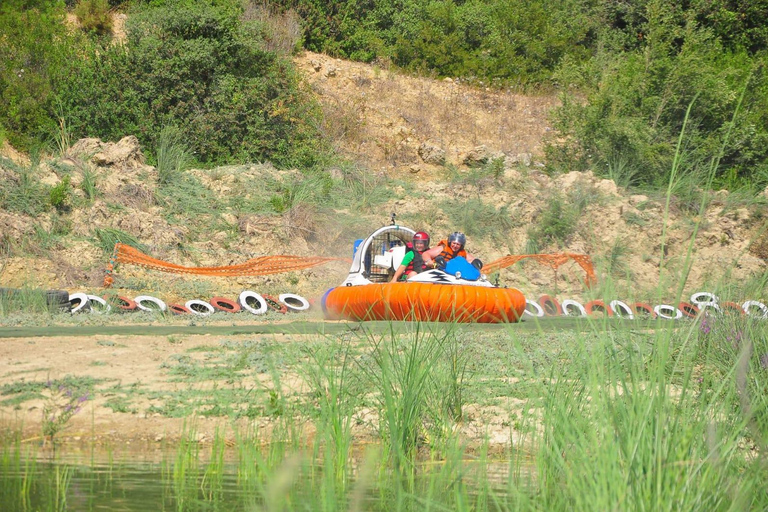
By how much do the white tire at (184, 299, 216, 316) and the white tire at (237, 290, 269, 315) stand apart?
46 cm

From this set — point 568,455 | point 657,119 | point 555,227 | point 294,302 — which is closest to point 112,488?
→ point 568,455

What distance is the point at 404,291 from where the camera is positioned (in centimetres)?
1224

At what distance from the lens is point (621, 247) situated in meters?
18.3

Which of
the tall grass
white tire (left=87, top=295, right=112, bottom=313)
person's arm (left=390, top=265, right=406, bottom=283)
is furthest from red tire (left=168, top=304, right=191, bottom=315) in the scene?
the tall grass

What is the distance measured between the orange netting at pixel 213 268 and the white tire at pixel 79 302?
2.57m

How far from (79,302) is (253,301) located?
269cm

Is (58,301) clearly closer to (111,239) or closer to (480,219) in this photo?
(111,239)

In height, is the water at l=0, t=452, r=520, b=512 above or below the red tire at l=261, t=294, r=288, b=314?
below

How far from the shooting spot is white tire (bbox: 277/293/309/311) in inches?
Answer: 596

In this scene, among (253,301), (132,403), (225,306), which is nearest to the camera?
(132,403)

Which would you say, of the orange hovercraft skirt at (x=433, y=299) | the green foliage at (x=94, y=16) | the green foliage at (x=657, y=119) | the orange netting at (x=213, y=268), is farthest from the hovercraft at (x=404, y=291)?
the green foliage at (x=94, y=16)

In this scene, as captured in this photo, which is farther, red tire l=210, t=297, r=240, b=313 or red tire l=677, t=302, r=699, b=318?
red tire l=210, t=297, r=240, b=313

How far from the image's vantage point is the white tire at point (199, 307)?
1410 centimetres

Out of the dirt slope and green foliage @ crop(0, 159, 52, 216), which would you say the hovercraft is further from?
green foliage @ crop(0, 159, 52, 216)
